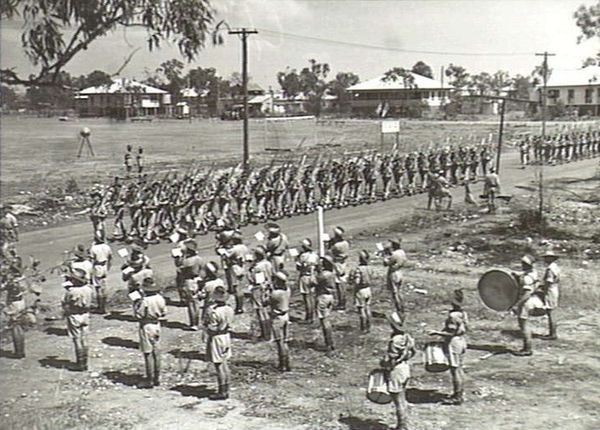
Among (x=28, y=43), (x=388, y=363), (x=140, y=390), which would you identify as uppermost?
(x=28, y=43)

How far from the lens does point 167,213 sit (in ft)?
41.7

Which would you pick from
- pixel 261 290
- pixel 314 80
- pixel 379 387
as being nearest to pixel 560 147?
pixel 314 80

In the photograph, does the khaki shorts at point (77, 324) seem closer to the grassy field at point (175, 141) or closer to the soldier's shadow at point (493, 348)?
the grassy field at point (175, 141)

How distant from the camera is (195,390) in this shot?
6.59m

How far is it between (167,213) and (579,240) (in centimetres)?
637

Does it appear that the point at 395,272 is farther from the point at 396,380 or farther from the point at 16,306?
the point at 16,306

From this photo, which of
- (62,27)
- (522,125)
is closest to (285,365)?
(62,27)

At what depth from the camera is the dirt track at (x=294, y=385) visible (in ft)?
19.5

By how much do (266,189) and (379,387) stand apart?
28.1ft

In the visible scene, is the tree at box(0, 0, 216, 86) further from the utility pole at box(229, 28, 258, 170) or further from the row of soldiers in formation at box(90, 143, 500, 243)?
the row of soldiers in formation at box(90, 143, 500, 243)

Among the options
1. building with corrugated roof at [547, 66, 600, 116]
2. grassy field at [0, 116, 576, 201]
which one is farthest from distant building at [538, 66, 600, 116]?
grassy field at [0, 116, 576, 201]

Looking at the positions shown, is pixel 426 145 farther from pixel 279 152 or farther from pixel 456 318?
pixel 456 318

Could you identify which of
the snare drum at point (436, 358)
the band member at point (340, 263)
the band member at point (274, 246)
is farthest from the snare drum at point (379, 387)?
the band member at point (274, 246)

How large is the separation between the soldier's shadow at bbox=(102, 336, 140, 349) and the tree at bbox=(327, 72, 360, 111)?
3.64 metres
